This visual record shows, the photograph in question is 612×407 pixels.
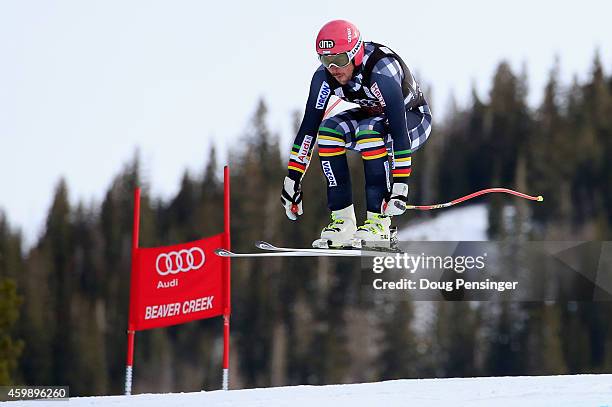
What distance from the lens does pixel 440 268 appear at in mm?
11875

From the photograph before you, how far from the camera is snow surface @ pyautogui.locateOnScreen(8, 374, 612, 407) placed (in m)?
8.96

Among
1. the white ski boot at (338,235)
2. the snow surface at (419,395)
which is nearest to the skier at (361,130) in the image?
the white ski boot at (338,235)

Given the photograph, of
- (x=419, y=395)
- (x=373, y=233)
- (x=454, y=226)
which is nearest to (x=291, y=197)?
(x=373, y=233)

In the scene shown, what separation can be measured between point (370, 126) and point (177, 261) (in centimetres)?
420

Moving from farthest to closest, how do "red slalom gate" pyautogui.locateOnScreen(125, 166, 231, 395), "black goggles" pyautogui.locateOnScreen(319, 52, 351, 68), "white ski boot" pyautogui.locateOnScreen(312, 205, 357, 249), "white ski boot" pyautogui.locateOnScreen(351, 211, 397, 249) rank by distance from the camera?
"red slalom gate" pyautogui.locateOnScreen(125, 166, 231, 395) → "white ski boot" pyautogui.locateOnScreen(312, 205, 357, 249) → "white ski boot" pyautogui.locateOnScreen(351, 211, 397, 249) → "black goggles" pyautogui.locateOnScreen(319, 52, 351, 68)

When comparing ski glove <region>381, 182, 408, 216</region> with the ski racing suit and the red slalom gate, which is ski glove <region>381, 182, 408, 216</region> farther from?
the red slalom gate

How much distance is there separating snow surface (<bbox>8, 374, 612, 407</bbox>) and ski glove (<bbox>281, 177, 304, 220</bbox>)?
1637 millimetres

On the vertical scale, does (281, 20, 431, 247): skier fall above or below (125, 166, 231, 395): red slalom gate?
above

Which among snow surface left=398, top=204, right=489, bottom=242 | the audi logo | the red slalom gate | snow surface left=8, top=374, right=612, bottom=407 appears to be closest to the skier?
snow surface left=8, top=374, right=612, bottom=407

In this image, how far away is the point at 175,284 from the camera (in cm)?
1312

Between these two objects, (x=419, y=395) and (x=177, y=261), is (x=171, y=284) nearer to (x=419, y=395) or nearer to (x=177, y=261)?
(x=177, y=261)

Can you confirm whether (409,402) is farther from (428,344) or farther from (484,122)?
(484,122)

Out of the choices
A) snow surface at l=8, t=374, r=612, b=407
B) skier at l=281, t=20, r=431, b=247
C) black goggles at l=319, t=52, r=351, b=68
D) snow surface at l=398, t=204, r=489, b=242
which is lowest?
snow surface at l=398, t=204, r=489, b=242

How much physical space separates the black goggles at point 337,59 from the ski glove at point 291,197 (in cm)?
118
